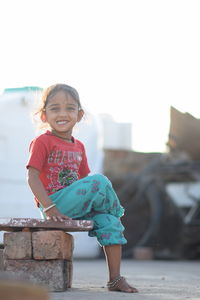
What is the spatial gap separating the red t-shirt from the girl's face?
0.23 feet

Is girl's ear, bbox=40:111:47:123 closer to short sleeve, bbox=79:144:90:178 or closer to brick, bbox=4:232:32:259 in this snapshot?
short sleeve, bbox=79:144:90:178

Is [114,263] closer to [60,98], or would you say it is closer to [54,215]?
[54,215]

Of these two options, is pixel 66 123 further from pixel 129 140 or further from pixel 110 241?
pixel 129 140

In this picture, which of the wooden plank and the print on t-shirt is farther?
the print on t-shirt

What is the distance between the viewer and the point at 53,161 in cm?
416

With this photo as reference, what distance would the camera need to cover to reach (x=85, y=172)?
451cm

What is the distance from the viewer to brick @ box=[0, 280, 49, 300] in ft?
6.09

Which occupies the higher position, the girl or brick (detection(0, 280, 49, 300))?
the girl

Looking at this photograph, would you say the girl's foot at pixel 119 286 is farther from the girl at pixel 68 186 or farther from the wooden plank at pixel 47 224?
the wooden plank at pixel 47 224

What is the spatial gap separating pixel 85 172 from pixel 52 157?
41cm

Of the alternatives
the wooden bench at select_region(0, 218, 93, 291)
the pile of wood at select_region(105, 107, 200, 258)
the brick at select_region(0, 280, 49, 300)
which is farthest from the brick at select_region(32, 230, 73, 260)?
the pile of wood at select_region(105, 107, 200, 258)

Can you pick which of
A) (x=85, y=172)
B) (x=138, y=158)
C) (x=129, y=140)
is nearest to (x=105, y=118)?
(x=129, y=140)

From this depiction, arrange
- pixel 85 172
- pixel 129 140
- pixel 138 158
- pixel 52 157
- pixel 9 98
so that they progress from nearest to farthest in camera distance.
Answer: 1. pixel 52 157
2. pixel 85 172
3. pixel 9 98
4. pixel 138 158
5. pixel 129 140

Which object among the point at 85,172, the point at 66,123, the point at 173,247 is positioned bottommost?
the point at 173,247
